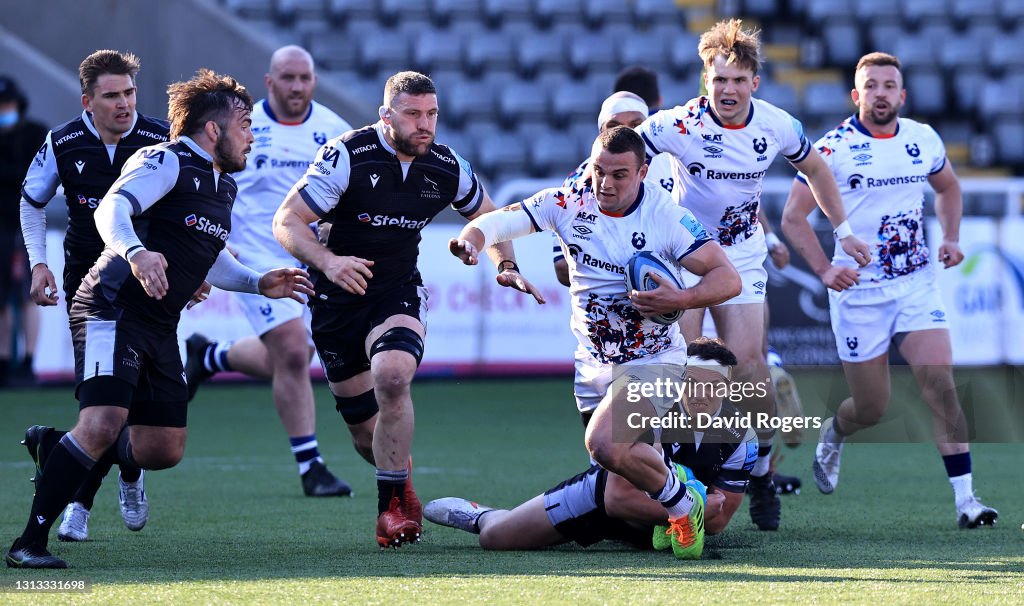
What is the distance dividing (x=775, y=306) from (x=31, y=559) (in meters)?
Answer: 9.88

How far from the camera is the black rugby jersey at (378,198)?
23.2 feet

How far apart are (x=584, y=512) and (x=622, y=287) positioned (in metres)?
0.92

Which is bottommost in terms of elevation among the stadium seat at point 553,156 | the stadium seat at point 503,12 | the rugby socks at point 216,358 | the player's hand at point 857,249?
the rugby socks at point 216,358

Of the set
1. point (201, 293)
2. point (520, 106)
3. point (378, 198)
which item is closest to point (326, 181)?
point (378, 198)

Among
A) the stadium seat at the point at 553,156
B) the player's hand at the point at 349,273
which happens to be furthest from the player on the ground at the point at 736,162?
the stadium seat at the point at 553,156

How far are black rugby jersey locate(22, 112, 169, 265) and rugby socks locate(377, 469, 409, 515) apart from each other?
1.65 m

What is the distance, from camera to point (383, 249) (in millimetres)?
7285

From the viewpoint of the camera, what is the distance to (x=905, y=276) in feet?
27.6

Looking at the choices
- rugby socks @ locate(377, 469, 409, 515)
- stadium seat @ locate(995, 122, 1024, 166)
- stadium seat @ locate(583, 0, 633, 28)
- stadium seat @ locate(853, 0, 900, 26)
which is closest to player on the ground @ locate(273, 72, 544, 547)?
rugby socks @ locate(377, 469, 409, 515)

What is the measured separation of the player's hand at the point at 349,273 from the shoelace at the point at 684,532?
1.56 m

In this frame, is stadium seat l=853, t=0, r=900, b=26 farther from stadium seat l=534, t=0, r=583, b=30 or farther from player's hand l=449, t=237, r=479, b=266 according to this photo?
player's hand l=449, t=237, r=479, b=266

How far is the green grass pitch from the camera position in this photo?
5363 mm

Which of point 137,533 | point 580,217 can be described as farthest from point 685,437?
point 137,533

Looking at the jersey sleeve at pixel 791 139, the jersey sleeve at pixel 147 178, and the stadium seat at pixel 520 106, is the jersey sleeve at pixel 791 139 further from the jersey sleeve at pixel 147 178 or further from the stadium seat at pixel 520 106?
the stadium seat at pixel 520 106
